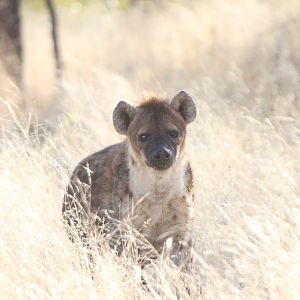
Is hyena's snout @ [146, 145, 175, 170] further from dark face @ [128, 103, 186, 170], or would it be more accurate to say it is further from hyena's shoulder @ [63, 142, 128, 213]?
hyena's shoulder @ [63, 142, 128, 213]

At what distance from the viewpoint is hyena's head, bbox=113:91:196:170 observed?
19.2 feet

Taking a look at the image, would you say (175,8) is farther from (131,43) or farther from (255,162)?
(255,162)

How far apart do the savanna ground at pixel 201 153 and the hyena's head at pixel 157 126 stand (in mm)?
503

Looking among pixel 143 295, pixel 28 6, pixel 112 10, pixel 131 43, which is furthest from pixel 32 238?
pixel 28 6

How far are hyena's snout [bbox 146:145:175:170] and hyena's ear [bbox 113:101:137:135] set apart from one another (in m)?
0.51

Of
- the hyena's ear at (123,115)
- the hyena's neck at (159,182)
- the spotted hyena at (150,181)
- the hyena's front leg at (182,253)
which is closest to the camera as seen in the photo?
A: the hyena's front leg at (182,253)

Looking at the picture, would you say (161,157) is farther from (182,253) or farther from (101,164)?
(101,164)

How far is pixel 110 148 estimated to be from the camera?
6.69 metres

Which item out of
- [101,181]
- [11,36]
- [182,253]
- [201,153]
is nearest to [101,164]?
[101,181]

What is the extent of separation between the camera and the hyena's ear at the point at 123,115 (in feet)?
20.6

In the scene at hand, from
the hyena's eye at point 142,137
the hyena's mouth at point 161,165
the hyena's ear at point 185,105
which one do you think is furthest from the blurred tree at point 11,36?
the hyena's mouth at point 161,165

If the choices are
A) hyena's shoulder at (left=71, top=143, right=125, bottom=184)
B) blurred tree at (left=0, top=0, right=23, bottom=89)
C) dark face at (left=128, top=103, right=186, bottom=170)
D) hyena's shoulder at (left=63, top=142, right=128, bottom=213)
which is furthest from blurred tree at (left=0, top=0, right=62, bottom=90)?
dark face at (left=128, top=103, right=186, bottom=170)

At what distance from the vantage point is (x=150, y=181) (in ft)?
19.9

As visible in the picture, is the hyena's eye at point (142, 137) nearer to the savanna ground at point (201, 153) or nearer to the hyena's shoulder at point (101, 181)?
the hyena's shoulder at point (101, 181)
